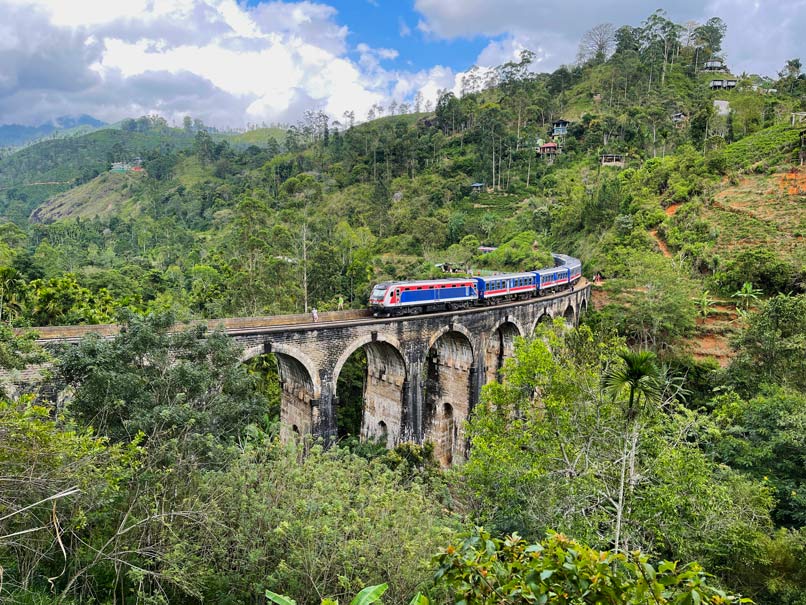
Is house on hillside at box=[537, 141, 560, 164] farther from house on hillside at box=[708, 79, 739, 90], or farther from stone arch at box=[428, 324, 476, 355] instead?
stone arch at box=[428, 324, 476, 355]

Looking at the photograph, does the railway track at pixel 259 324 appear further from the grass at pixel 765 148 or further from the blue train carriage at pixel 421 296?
the grass at pixel 765 148

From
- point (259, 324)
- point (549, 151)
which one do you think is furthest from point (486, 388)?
point (549, 151)

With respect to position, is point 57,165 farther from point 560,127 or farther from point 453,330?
point 453,330

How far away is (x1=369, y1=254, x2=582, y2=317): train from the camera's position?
19.9m

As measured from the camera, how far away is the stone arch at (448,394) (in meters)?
22.9

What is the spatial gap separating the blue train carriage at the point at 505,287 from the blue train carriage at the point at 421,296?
0.75 meters

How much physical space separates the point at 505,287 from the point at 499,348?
3612mm

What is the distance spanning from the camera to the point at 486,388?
41.9 ft

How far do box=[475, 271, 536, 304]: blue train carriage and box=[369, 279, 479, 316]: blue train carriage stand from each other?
754 millimetres

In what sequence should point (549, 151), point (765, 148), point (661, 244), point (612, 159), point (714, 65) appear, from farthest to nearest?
point (714, 65) < point (549, 151) < point (612, 159) < point (765, 148) < point (661, 244)

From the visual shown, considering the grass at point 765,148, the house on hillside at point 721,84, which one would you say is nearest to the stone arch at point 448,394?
the grass at point 765,148

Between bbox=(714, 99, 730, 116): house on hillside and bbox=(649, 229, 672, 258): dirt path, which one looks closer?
bbox=(649, 229, 672, 258): dirt path

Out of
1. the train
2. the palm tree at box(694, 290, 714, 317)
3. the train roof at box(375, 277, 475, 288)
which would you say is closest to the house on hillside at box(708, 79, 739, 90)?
the palm tree at box(694, 290, 714, 317)

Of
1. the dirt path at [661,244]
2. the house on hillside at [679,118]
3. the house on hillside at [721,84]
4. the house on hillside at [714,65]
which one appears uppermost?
the house on hillside at [714,65]
